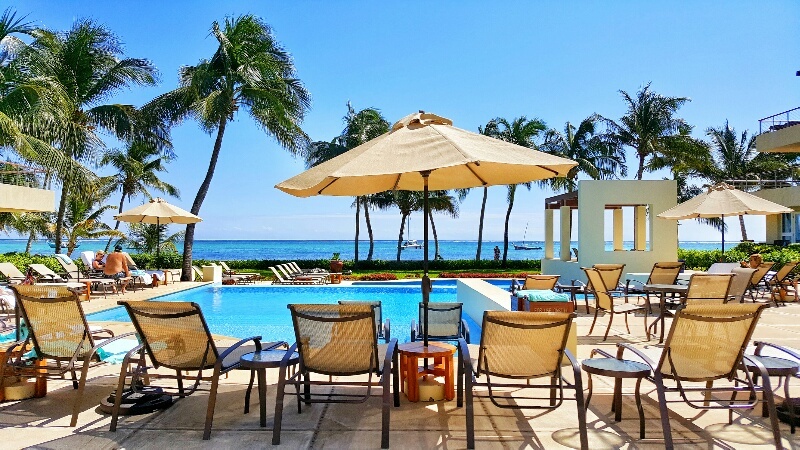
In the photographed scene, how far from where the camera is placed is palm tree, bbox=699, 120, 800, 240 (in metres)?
32.9

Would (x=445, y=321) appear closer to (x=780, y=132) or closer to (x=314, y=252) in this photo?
(x=780, y=132)

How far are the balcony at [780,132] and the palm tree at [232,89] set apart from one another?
17539 mm

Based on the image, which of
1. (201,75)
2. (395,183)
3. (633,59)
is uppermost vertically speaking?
(633,59)

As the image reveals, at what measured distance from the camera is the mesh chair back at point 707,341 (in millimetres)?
3723

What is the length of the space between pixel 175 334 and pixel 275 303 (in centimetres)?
1147

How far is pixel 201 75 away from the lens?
19000 mm

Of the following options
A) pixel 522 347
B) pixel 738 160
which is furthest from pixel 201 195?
pixel 738 160

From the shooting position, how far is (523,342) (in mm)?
3879

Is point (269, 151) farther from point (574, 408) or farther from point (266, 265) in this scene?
point (574, 408)

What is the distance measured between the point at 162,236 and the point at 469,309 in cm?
2569

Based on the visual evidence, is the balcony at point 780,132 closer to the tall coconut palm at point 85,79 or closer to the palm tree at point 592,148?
the palm tree at point 592,148

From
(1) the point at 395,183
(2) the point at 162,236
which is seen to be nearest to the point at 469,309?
(1) the point at 395,183

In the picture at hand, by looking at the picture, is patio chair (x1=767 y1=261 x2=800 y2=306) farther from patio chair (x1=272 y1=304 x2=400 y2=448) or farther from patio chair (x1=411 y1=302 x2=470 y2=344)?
patio chair (x1=272 y1=304 x2=400 y2=448)

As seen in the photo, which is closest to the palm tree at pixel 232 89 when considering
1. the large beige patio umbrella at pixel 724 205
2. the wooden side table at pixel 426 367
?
the large beige patio umbrella at pixel 724 205
